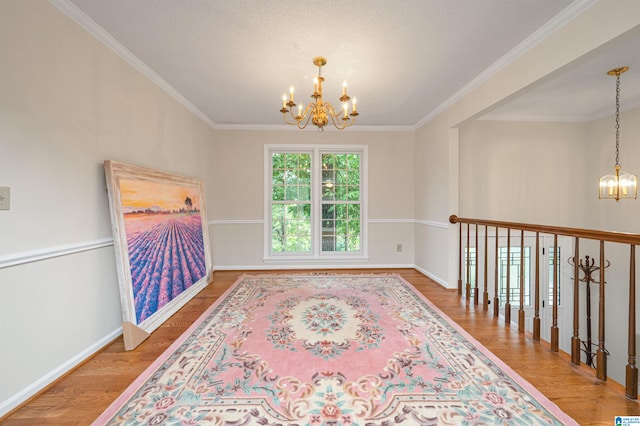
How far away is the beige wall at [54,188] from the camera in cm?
152

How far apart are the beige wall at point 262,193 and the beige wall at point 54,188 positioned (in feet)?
6.92

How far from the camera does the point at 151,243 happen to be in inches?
101

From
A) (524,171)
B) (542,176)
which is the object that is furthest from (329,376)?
(542,176)

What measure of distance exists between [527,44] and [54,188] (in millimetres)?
3642

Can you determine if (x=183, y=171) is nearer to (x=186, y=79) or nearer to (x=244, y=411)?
(x=186, y=79)

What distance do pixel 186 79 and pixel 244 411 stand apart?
3076 mm

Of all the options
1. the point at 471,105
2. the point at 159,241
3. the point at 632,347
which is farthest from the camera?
the point at 471,105

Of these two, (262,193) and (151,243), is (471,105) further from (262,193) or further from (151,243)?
(151,243)

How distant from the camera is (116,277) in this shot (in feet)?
7.78

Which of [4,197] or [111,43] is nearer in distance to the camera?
[4,197]

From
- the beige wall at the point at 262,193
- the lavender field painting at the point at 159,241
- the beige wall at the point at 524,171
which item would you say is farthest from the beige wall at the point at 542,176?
the lavender field painting at the point at 159,241

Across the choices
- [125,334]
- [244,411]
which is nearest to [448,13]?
[244,411]

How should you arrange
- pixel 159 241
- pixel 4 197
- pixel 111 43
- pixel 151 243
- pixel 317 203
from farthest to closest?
1. pixel 317 203
2. pixel 159 241
3. pixel 151 243
4. pixel 111 43
5. pixel 4 197

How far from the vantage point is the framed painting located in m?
2.19
